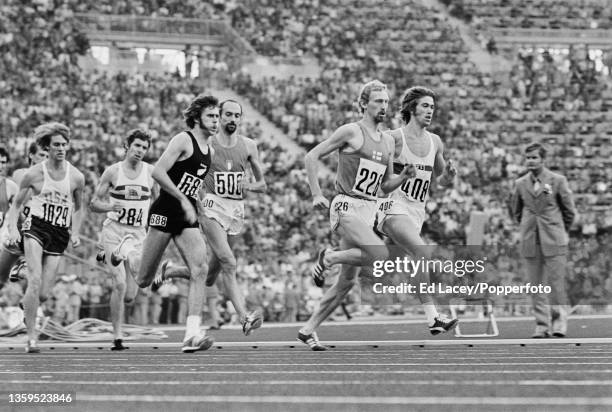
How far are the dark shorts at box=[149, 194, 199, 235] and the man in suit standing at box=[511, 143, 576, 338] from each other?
16.9 feet

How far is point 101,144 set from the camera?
3058 cm

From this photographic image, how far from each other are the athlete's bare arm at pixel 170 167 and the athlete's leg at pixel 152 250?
394 mm

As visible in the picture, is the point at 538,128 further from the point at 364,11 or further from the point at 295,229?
the point at 295,229

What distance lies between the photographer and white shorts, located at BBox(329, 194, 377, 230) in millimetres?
11609

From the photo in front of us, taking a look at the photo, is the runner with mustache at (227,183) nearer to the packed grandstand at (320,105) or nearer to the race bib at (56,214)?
the race bib at (56,214)

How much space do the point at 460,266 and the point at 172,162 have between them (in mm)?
9228

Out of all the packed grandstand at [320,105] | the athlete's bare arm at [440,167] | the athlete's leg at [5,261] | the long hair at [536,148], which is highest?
the packed grandstand at [320,105]

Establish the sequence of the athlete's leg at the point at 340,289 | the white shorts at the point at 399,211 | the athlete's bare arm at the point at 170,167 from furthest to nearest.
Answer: the white shorts at the point at 399,211
the athlete's leg at the point at 340,289
the athlete's bare arm at the point at 170,167

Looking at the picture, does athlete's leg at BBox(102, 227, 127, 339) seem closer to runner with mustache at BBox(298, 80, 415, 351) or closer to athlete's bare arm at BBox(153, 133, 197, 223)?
runner with mustache at BBox(298, 80, 415, 351)

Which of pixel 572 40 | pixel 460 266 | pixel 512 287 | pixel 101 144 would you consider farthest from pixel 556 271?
pixel 572 40

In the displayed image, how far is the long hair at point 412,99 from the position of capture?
12.3 metres

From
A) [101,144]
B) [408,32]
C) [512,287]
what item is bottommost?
[512,287]

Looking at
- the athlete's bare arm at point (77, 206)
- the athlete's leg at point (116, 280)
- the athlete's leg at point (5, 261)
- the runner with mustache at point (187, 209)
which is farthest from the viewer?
the athlete's leg at point (5, 261)

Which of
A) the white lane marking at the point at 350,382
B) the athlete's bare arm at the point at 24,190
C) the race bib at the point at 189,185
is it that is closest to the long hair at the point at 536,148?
the race bib at the point at 189,185
